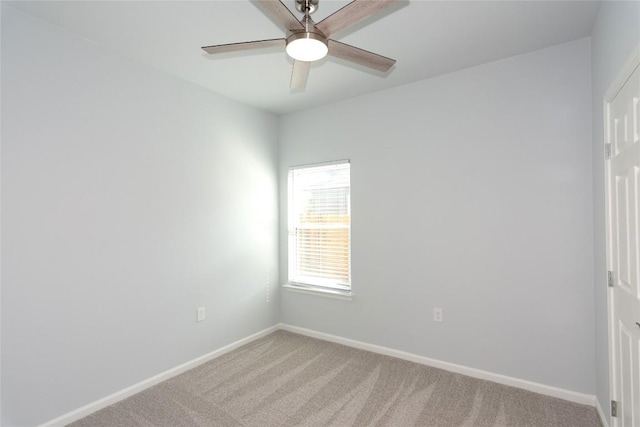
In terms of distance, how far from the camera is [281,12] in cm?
140

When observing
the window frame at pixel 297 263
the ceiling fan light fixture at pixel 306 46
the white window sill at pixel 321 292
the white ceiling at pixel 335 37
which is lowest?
the white window sill at pixel 321 292

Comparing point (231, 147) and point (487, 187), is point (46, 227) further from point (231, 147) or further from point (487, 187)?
point (487, 187)

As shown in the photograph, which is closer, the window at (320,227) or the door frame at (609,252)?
the door frame at (609,252)

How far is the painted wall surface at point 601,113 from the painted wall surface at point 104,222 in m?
3.13

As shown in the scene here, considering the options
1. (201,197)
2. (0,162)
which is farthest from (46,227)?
(201,197)

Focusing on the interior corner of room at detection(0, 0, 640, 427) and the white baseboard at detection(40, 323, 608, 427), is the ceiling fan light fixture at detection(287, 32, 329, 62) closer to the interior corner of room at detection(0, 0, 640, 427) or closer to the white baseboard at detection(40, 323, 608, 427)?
the interior corner of room at detection(0, 0, 640, 427)

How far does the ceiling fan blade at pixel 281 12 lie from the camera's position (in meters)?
1.35

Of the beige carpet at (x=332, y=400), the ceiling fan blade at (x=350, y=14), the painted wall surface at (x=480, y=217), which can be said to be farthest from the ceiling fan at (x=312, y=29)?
the beige carpet at (x=332, y=400)

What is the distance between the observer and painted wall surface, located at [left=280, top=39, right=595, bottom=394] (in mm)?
2373

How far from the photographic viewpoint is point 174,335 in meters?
2.87

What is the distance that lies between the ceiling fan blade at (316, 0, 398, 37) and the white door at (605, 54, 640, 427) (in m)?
1.26

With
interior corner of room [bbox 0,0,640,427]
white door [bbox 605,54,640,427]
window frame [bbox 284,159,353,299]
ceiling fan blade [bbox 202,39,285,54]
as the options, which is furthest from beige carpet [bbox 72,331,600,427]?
ceiling fan blade [bbox 202,39,285,54]

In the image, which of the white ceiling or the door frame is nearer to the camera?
the door frame

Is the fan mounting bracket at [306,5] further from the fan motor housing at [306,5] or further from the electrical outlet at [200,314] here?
the electrical outlet at [200,314]
